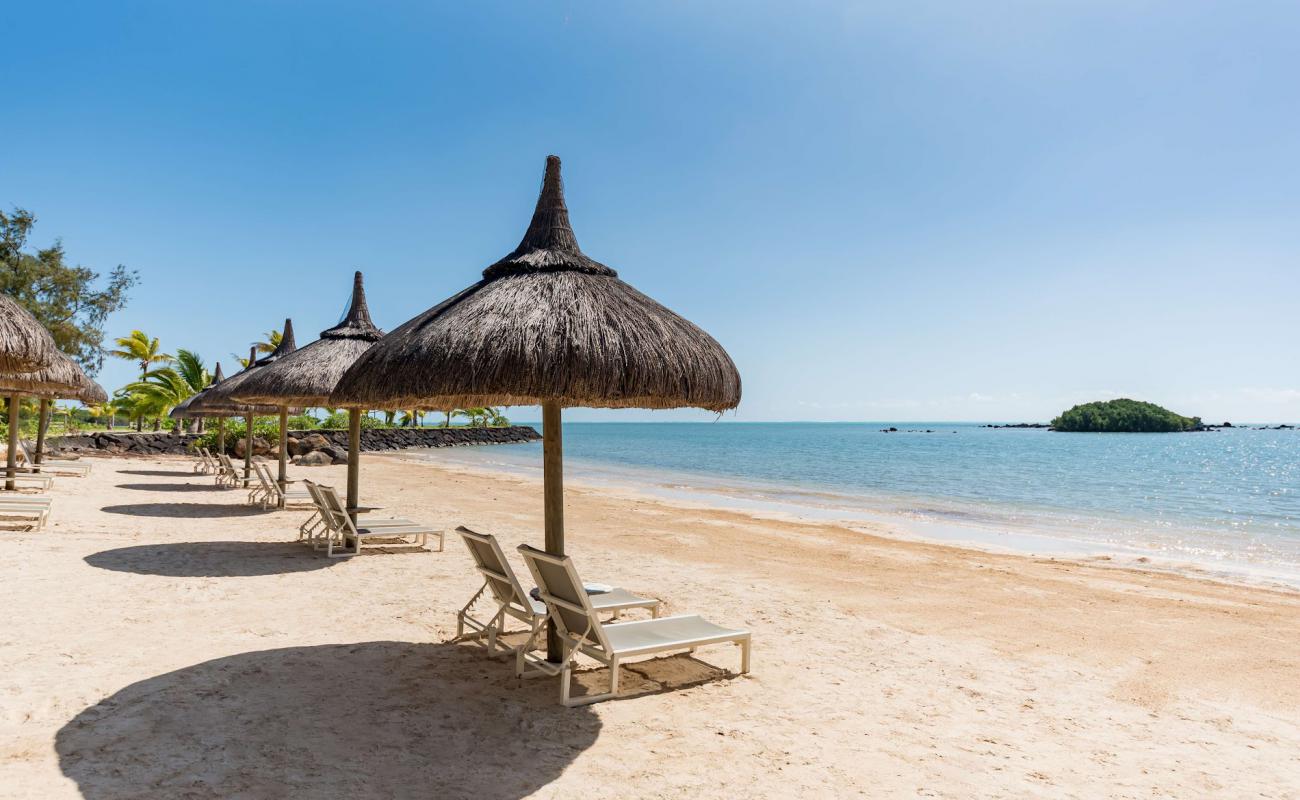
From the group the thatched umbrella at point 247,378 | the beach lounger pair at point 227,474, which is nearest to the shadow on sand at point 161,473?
the beach lounger pair at point 227,474

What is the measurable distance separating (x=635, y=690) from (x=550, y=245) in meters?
2.74

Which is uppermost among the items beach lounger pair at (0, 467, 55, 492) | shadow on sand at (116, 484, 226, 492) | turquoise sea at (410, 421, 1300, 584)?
beach lounger pair at (0, 467, 55, 492)

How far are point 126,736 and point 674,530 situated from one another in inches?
373

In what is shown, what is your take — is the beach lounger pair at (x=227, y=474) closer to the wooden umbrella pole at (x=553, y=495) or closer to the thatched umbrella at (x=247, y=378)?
the thatched umbrella at (x=247, y=378)

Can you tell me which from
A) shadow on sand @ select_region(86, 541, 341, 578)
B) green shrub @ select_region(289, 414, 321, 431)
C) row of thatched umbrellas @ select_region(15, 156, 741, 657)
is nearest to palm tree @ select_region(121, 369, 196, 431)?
green shrub @ select_region(289, 414, 321, 431)

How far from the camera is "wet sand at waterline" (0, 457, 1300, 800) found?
3.25 m

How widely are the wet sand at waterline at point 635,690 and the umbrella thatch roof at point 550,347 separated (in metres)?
1.66

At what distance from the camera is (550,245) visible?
4789mm

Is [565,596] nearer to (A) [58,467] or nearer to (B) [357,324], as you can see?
(B) [357,324]

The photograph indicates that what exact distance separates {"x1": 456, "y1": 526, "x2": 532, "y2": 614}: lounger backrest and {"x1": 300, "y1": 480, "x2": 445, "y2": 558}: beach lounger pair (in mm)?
3859

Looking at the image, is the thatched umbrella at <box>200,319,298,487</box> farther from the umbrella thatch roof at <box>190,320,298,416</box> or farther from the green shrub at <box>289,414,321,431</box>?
the green shrub at <box>289,414,321,431</box>

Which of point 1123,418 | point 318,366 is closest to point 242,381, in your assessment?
point 318,366

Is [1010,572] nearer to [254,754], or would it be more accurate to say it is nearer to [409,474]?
[254,754]

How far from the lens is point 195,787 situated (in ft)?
9.74
